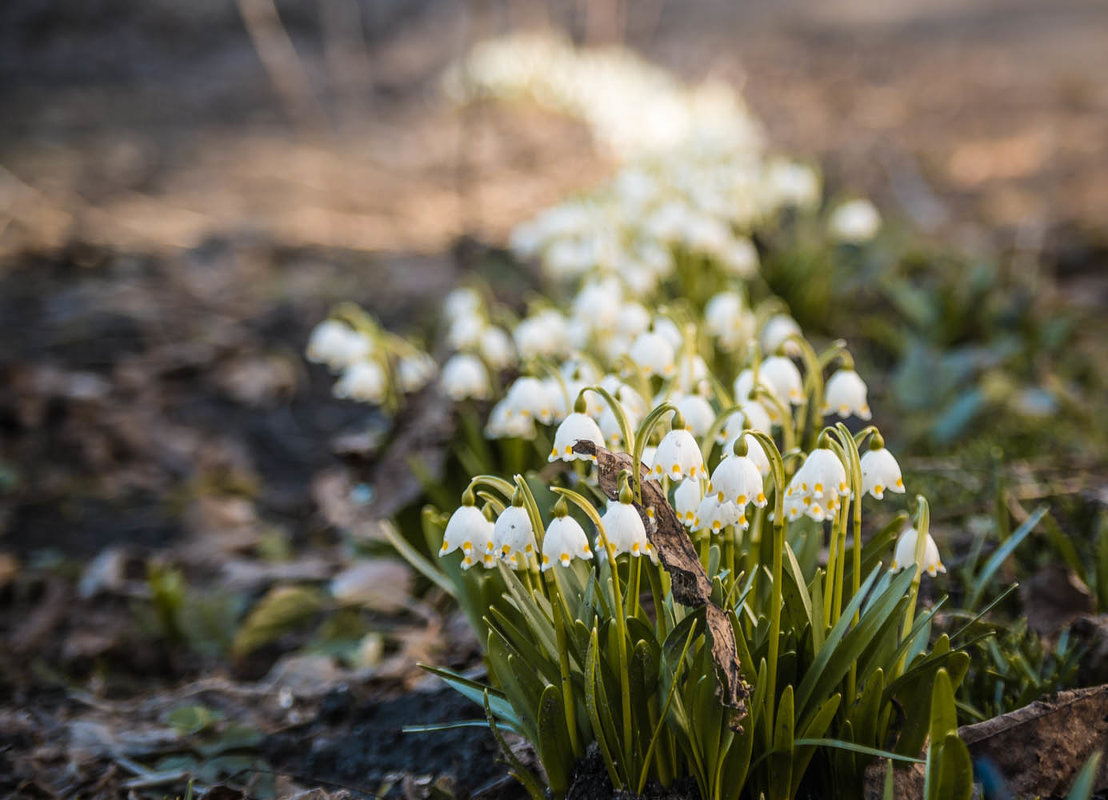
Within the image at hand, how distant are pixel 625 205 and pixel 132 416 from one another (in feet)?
7.28

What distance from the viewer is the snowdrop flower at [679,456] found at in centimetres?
137

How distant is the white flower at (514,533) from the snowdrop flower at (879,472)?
0.50 metres

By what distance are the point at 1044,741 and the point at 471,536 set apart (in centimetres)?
91

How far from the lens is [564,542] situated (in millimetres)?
1312

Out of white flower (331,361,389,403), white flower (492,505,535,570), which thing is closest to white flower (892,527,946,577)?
white flower (492,505,535,570)

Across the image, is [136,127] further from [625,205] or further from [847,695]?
[847,695]

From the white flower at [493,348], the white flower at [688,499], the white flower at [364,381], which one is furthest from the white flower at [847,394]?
the white flower at [364,381]

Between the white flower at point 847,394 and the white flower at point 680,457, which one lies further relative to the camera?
the white flower at point 847,394

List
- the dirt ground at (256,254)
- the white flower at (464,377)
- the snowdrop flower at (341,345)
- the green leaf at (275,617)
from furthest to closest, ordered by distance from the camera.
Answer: the snowdrop flower at (341,345) < the green leaf at (275,617) < the white flower at (464,377) < the dirt ground at (256,254)

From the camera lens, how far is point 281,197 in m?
7.25

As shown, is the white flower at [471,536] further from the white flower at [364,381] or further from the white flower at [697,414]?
the white flower at [364,381]

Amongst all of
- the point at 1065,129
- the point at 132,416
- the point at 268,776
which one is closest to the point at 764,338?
the point at 268,776

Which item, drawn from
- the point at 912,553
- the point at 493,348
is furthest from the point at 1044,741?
the point at 493,348

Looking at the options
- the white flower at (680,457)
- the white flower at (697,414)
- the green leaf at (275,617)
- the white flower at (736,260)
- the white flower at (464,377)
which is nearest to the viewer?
the white flower at (680,457)
